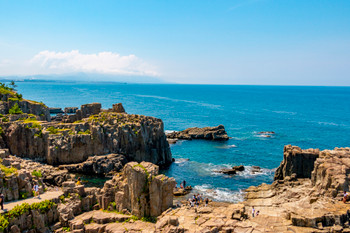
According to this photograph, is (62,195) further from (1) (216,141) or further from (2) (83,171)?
(1) (216,141)

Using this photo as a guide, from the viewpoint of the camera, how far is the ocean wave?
56.2 m

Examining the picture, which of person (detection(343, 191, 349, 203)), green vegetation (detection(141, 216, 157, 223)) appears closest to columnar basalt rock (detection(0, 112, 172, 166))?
green vegetation (detection(141, 216, 157, 223))

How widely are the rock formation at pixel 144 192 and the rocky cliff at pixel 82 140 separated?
121 feet

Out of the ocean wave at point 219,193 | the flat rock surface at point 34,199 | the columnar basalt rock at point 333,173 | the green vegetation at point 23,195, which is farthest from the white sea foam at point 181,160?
the green vegetation at point 23,195

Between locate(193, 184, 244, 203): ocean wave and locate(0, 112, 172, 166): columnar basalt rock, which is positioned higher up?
locate(0, 112, 172, 166): columnar basalt rock

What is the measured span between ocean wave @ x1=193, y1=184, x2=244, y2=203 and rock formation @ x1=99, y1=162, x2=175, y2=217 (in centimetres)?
2155

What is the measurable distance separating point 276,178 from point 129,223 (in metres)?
41.7

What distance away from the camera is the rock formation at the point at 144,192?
37.0 metres

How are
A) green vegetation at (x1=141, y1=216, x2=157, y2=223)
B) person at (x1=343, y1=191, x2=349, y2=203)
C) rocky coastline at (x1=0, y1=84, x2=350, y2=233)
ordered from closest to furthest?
rocky coastline at (x1=0, y1=84, x2=350, y2=233), green vegetation at (x1=141, y1=216, x2=157, y2=223), person at (x1=343, y1=191, x2=349, y2=203)

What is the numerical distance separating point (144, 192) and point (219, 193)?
26.3 meters

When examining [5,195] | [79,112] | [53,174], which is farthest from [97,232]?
[79,112]

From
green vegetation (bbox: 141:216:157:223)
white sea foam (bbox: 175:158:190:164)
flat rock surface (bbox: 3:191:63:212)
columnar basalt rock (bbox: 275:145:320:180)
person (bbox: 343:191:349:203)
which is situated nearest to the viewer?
flat rock surface (bbox: 3:191:63:212)

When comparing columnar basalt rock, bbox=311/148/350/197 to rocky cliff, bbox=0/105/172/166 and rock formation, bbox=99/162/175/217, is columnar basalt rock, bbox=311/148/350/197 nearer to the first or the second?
rock formation, bbox=99/162/175/217

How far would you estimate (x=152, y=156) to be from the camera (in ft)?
261
